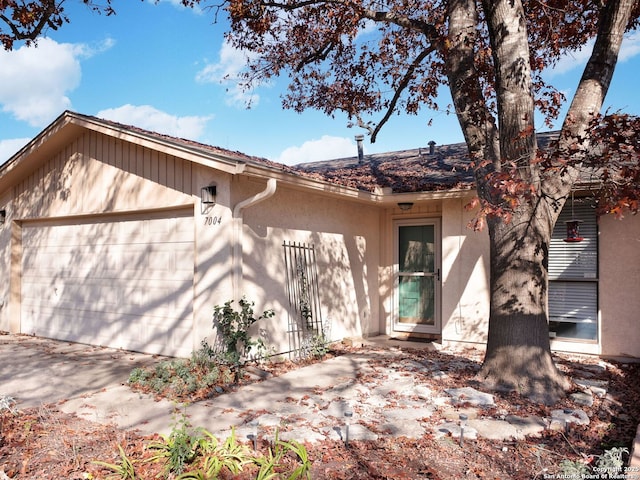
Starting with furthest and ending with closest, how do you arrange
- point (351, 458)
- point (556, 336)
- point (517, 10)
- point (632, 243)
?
1. point (556, 336)
2. point (632, 243)
3. point (517, 10)
4. point (351, 458)

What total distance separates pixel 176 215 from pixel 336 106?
498 cm

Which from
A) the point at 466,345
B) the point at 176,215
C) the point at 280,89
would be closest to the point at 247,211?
the point at 176,215

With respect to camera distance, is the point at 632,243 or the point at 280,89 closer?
the point at 632,243

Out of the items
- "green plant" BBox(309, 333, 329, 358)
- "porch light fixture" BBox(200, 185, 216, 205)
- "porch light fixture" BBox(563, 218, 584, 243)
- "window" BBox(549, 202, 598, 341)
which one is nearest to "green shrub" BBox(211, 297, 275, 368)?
"green plant" BBox(309, 333, 329, 358)

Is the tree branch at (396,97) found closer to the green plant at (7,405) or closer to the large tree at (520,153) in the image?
the large tree at (520,153)

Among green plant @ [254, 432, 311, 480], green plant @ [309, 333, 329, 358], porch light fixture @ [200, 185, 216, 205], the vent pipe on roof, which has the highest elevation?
the vent pipe on roof

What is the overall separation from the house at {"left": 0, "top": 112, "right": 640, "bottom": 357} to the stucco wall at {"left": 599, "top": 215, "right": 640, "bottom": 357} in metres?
0.02

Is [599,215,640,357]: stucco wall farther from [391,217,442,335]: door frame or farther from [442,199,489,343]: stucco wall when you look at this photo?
[391,217,442,335]: door frame

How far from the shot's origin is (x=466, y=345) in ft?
24.6

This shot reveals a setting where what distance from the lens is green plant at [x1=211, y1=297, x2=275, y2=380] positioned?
577 cm

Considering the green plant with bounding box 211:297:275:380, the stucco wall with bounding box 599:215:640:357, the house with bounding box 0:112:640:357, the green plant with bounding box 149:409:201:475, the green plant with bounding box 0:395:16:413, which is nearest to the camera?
the green plant with bounding box 149:409:201:475

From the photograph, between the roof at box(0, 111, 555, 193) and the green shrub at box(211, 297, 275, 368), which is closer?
the green shrub at box(211, 297, 275, 368)

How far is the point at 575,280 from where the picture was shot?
22.9 ft

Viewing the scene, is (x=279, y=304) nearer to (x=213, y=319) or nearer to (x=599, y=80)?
(x=213, y=319)
